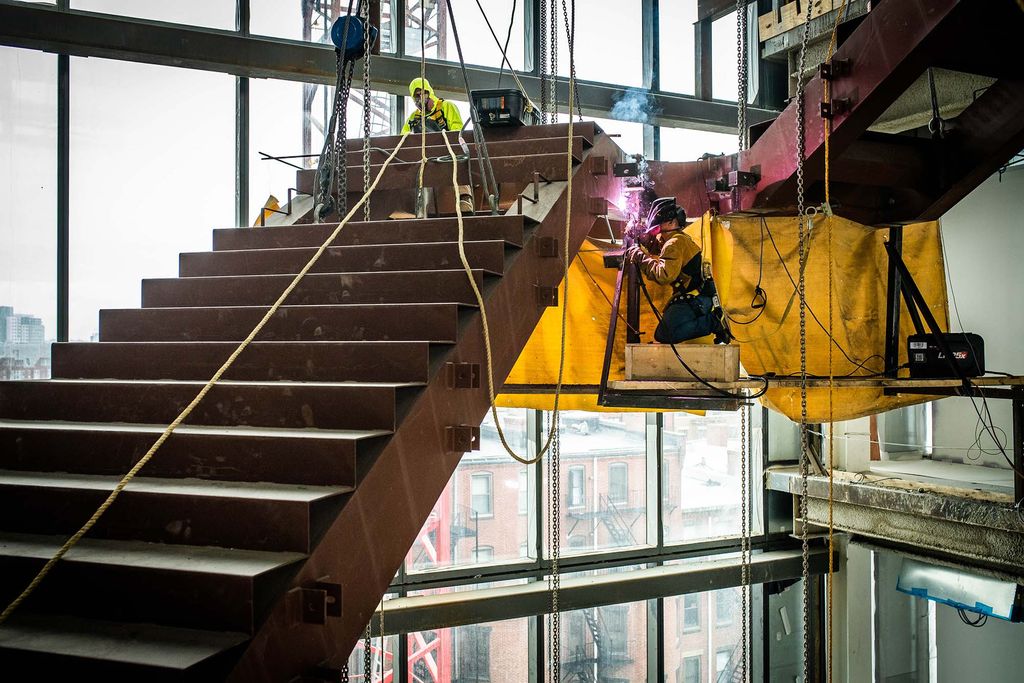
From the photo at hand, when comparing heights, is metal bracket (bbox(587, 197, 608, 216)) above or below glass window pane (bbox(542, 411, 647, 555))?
above

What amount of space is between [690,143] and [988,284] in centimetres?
390

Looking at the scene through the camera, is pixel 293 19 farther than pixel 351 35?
Yes

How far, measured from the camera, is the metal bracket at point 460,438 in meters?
3.31

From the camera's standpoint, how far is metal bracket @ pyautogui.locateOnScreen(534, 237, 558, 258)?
14.3 ft

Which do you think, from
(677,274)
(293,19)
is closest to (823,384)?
(677,274)

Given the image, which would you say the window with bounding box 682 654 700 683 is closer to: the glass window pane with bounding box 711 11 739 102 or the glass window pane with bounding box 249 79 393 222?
the glass window pane with bounding box 711 11 739 102

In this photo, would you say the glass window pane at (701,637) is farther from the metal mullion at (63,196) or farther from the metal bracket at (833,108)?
the metal mullion at (63,196)

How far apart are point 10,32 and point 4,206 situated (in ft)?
4.87

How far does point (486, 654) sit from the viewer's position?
9172 mm

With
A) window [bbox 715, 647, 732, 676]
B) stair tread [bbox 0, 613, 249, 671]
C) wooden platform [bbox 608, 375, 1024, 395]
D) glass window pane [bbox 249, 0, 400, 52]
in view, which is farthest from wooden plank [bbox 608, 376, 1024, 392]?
window [bbox 715, 647, 732, 676]

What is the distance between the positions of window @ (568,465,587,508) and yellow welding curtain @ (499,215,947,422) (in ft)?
8.27

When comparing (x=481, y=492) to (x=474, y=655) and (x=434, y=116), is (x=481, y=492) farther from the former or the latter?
(x=434, y=116)

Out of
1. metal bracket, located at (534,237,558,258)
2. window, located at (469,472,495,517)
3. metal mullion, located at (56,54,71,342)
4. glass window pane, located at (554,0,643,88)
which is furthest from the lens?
glass window pane, located at (554,0,643,88)

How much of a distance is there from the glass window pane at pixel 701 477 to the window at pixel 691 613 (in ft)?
2.57
